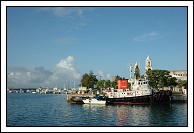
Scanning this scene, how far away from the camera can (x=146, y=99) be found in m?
63.8

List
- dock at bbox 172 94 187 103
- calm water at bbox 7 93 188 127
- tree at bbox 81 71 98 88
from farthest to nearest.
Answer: tree at bbox 81 71 98 88
dock at bbox 172 94 187 103
calm water at bbox 7 93 188 127

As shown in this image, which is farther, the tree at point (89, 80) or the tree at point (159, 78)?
the tree at point (89, 80)

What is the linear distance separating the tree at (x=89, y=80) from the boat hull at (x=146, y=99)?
1502 inches

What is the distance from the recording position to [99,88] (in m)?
117

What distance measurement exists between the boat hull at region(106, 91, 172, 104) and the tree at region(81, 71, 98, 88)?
125 ft

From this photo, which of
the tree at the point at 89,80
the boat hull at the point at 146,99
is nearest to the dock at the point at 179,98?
the boat hull at the point at 146,99

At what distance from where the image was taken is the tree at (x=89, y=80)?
105 m

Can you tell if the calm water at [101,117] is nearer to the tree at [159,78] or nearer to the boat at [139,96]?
the boat at [139,96]

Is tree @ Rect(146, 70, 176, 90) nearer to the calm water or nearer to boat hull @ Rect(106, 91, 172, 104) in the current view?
boat hull @ Rect(106, 91, 172, 104)

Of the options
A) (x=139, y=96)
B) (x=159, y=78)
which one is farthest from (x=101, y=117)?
(x=159, y=78)

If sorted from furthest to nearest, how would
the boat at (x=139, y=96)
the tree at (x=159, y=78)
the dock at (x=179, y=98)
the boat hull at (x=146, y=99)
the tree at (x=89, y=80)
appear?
1. the tree at (x=89, y=80)
2. the tree at (x=159, y=78)
3. the dock at (x=179, y=98)
4. the boat at (x=139, y=96)
5. the boat hull at (x=146, y=99)

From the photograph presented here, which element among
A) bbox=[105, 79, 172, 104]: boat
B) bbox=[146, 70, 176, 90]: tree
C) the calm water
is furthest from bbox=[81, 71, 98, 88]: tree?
the calm water

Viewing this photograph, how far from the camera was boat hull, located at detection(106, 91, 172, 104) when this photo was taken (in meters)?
63.8

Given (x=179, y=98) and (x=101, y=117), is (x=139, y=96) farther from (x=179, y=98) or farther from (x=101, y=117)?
(x=101, y=117)
